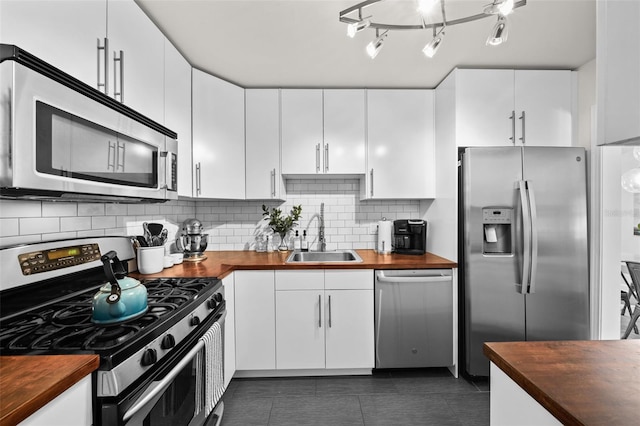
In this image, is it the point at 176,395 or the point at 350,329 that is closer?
the point at 176,395

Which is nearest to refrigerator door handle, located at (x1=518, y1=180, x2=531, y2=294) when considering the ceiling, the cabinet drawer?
the ceiling

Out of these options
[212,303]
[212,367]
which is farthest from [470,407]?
[212,303]

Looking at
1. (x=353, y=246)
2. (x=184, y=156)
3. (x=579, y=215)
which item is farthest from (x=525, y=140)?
(x=184, y=156)

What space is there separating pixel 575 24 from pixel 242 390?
3.19m

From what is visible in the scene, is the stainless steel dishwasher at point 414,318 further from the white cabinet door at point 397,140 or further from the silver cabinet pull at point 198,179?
the silver cabinet pull at point 198,179

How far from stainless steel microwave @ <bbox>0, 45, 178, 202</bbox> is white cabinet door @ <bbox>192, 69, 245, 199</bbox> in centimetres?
86

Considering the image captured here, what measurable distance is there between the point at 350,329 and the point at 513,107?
6.95ft

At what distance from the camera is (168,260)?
2109 mm

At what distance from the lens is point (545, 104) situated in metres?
2.45

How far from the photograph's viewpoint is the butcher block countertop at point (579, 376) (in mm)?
628

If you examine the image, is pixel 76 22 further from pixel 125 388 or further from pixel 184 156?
pixel 125 388

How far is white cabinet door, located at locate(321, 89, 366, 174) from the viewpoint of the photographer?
9.02 ft

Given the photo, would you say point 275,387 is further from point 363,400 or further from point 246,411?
point 363,400

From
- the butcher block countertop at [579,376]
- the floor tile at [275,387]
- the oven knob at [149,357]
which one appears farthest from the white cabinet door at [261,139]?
the butcher block countertop at [579,376]
